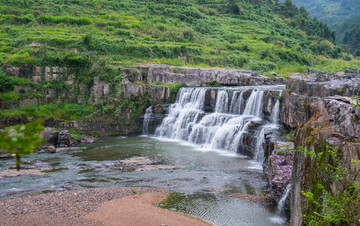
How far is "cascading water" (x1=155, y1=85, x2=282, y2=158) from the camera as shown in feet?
74.6

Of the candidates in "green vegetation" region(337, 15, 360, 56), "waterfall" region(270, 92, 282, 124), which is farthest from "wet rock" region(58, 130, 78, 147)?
"green vegetation" region(337, 15, 360, 56)

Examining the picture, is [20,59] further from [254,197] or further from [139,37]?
[254,197]

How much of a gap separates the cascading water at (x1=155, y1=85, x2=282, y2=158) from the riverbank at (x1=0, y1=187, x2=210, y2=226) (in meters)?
9.89

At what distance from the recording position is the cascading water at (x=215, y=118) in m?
22.7

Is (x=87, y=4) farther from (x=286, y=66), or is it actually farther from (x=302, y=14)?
(x=302, y=14)

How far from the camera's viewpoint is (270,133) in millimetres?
18219

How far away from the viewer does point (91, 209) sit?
11.9 meters

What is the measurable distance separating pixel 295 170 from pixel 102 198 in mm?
8212

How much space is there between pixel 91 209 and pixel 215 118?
15.3m

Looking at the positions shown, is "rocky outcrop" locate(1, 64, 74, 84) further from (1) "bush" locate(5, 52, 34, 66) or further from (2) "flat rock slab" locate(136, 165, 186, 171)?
(2) "flat rock slab" locate(136, 165, 186, 171)

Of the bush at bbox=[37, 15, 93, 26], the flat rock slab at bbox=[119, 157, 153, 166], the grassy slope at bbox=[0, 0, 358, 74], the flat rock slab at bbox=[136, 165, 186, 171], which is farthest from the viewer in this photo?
the bush at bbox=[37, 15, 93, 26]

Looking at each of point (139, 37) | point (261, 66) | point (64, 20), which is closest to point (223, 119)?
point (261, 66)

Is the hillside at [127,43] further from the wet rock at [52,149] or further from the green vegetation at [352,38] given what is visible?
the green vegetation at [352,38]

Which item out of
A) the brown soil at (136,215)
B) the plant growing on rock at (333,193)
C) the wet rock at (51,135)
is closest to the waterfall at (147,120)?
the wet rock at (51,135)
